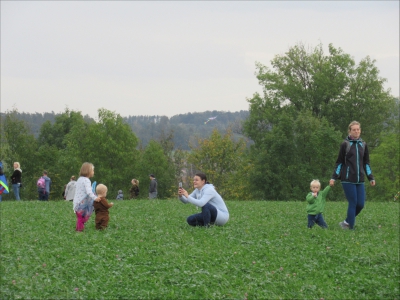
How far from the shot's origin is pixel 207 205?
47.8 feet

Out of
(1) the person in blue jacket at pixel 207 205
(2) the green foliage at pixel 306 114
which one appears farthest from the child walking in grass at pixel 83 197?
(2) the green foliage at pixel 306 114

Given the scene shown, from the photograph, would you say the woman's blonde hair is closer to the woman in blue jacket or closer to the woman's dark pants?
the woman's dark pants

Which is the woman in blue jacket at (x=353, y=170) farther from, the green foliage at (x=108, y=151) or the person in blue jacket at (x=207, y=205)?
the green foliage at (x=108, y=151)

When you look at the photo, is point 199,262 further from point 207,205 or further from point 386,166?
point 386,166

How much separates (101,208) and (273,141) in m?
48.2

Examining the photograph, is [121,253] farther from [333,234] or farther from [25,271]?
[333,234]

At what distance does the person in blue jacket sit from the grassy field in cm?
42

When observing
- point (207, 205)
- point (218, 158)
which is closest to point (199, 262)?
point (207, 205)

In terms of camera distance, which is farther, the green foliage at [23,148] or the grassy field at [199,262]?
the green foliage at [23,148]

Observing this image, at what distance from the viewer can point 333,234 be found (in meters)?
13.5

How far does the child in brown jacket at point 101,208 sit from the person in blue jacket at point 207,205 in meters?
2.26

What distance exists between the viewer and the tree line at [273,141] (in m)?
62.1

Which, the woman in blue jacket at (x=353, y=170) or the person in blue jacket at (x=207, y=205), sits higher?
the woman in blue jacket at (x=353, y=170)

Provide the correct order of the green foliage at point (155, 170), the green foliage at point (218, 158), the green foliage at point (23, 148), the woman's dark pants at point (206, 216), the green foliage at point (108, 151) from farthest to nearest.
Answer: the green foliage at point (155, 170)
the green foliage at point (218, 158)
the green foliage at point (23, 148)
the green foliage at point (108, 151)
the woman's dark pants at point (206, 216)
